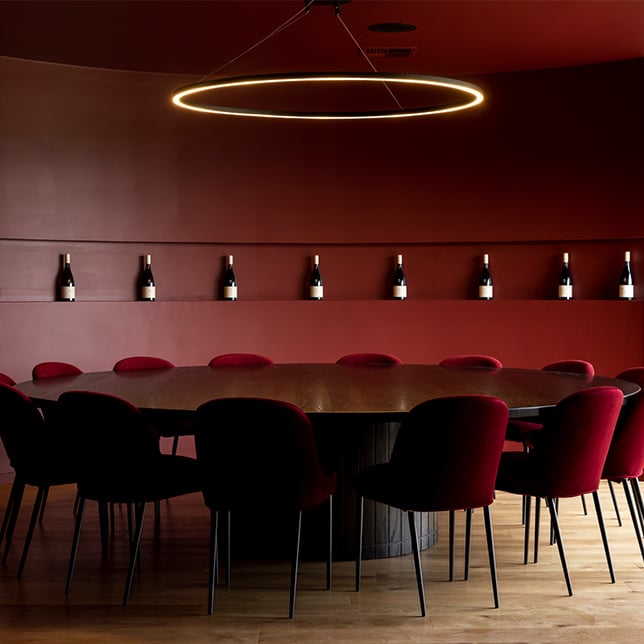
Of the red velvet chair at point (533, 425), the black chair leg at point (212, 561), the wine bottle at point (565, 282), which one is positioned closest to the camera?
the black chair leg at point (212, 561)

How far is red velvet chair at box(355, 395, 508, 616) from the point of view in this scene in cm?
351

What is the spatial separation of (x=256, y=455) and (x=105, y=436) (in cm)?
65

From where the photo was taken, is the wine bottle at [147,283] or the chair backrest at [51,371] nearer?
the chair backrest at [51,371]

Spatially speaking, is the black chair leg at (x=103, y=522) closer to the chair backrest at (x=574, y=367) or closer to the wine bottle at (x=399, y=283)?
the chair backrest at (x=574, y=367)

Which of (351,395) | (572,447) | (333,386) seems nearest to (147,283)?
(333,386)

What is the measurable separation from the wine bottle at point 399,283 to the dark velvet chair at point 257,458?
3513 mm

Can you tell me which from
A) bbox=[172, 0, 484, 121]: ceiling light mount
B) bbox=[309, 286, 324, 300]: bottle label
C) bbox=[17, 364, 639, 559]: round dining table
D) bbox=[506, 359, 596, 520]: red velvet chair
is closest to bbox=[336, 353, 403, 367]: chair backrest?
bbox=[17, 364, 639, 559]: round dining table

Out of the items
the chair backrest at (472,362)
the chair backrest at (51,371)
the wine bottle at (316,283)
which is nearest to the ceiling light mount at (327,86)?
the wine bottle at (316,283)

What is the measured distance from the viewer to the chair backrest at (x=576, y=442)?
3699 mm

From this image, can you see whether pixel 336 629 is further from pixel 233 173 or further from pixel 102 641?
pixel 233 173

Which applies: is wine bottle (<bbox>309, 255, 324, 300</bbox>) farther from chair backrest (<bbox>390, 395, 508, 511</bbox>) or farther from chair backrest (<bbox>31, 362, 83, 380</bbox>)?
chair backrest (<bbox>390, 395, 508, 511</bbox>)

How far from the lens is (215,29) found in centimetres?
562

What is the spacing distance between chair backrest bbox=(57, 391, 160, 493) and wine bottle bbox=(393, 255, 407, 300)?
11.8ft

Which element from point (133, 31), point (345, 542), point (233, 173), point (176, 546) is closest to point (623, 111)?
point (233, 173)
